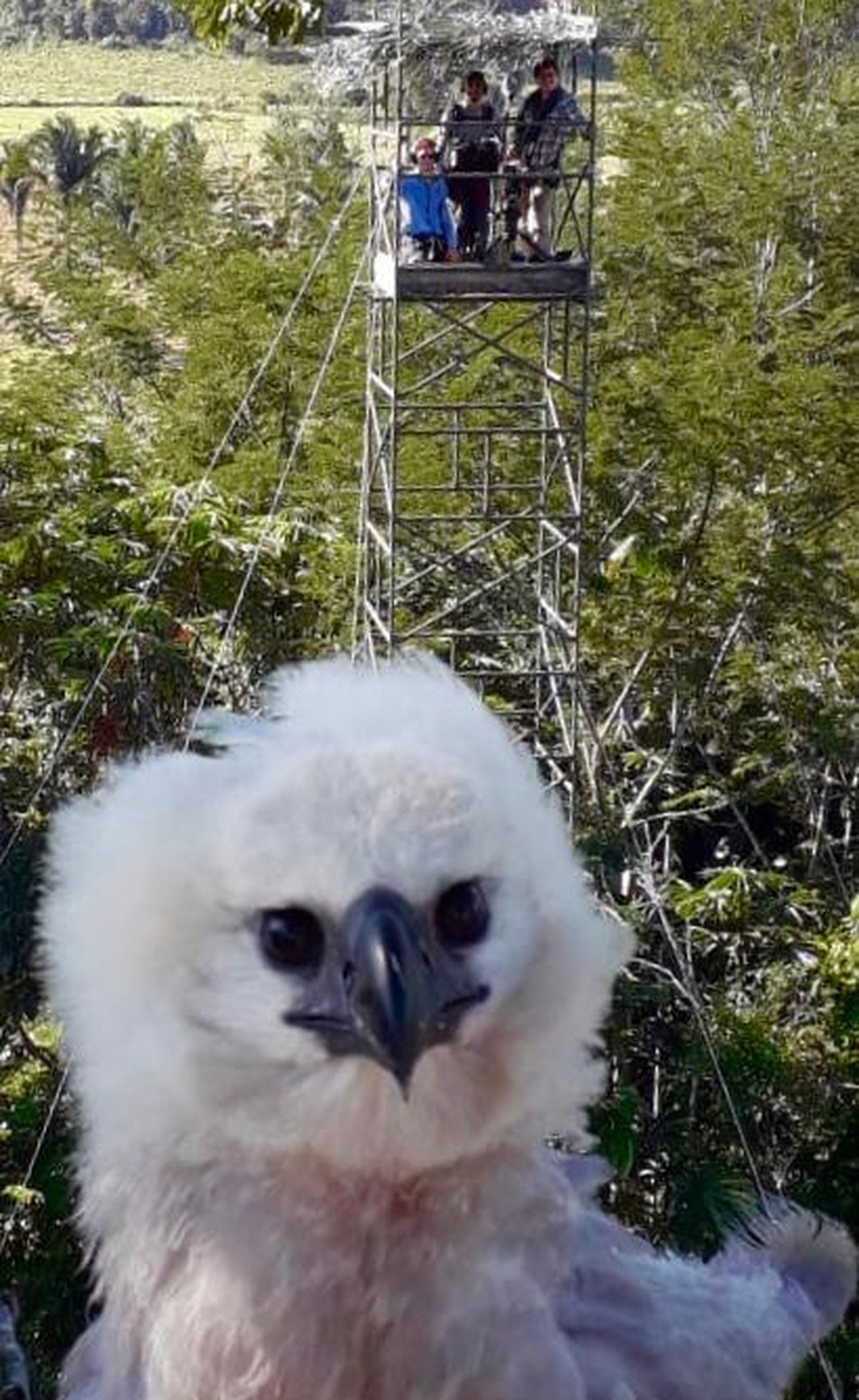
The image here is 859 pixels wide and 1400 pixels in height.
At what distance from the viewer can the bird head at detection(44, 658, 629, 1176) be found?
1812mm

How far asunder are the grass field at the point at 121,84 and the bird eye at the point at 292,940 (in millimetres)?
32465

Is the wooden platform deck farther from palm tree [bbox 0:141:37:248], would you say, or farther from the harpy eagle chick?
palm tree [bbox 0:141:37:248]

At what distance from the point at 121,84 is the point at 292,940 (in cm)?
4395

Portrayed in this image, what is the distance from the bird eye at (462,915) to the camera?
1.85 meters

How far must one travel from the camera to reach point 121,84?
140ft

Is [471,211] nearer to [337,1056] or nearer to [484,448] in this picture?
[484,448]

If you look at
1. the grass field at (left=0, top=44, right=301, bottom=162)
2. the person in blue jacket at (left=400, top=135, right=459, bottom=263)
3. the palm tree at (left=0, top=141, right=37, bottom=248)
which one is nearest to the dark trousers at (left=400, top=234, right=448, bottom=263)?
the person in blue jacket at (left=400, top=135, right=459, bottom=263)

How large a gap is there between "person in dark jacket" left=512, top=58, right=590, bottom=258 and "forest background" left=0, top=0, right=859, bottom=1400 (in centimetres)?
81

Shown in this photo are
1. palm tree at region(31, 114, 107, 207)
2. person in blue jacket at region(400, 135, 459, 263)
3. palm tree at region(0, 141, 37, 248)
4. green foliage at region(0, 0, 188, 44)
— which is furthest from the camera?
green foliage at region(0, 0, 188, 44)

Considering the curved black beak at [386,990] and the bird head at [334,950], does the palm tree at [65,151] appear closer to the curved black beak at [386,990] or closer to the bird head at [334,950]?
the bird head at [334,950]

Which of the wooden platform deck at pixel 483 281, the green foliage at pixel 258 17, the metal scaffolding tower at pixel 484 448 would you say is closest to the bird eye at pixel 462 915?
the metal scaffolding tower at pixel 484 448

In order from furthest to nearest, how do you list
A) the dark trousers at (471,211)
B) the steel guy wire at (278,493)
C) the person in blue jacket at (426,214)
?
the steel guy wire at (278,493), the dark trousers at (471,211), the person in blue jacket at (426,214)

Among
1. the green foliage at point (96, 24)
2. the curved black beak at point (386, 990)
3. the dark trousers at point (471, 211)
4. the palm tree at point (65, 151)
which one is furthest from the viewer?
the green foliage at point (96, 24)

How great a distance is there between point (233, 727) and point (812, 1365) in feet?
20.4
